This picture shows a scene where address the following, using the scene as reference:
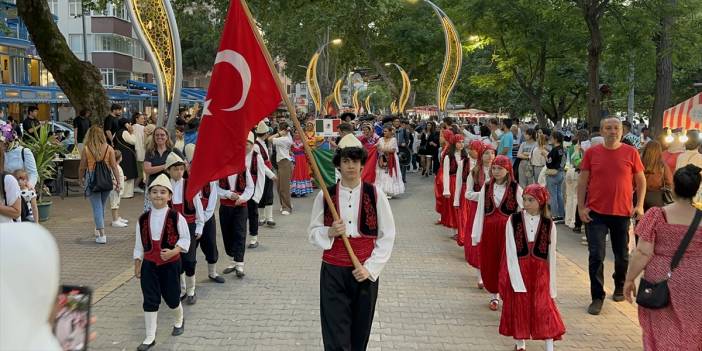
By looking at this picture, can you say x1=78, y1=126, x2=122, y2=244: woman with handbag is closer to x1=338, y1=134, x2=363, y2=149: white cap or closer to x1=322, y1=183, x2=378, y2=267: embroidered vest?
x1=338, y1=134, x2=363, y2=149: white cap

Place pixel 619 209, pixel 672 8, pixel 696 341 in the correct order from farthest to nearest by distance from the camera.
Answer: pixel 672 8
pixel 619 209
pixel 696 341

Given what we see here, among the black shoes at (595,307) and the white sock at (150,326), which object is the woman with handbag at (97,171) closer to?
the white sock at (150,326)

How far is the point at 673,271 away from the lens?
3980 millimetres

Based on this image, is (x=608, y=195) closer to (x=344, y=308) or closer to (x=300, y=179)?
(x=344, y=308)

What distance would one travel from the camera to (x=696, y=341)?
3.91 meters

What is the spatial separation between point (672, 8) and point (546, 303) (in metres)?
10.8

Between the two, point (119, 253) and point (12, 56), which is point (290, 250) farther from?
point (12, 56)

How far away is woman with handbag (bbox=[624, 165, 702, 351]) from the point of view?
391 centimetres

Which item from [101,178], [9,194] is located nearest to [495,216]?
[9,194]

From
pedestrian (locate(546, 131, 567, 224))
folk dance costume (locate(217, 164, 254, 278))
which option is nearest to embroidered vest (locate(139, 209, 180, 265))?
folk dance costume (locate(217, 164, 254, 278))

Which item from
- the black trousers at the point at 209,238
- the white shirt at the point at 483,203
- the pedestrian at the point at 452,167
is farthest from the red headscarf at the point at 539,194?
the pedestrian at the point at 452,167

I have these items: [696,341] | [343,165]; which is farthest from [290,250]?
[696,341]

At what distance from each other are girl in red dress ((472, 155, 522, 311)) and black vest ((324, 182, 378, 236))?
2.32m

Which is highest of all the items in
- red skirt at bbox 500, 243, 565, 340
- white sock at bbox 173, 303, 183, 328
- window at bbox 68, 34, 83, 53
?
window at bbox 68, 34, 83, 53
